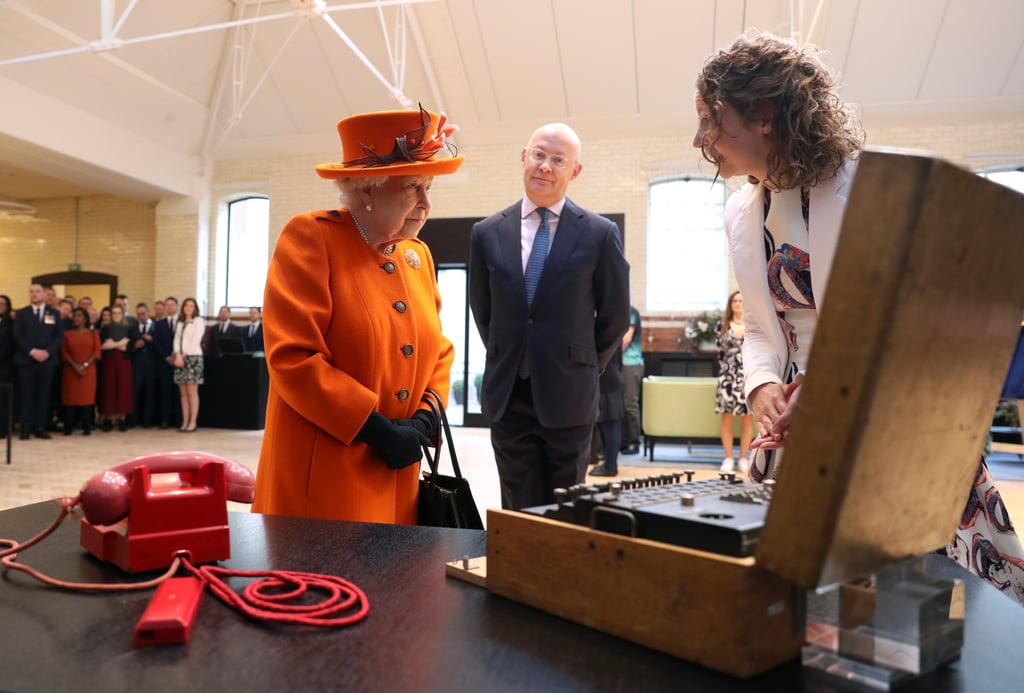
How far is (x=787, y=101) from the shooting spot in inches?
59.1

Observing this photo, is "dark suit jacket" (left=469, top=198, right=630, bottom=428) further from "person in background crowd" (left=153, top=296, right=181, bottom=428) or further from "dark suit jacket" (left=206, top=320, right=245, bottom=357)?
"person in background crowd" (left=153, top=296, right=181, bottom=428)

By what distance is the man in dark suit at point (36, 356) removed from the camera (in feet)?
31.6

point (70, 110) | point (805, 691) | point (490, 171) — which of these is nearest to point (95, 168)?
point (70, 110)

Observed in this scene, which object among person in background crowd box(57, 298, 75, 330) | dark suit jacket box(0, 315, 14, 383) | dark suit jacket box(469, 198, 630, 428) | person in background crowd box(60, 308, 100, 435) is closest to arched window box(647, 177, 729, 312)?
person in background crowd box(60, 308, 100, 435)

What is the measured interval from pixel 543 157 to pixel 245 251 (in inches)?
Answer: 473

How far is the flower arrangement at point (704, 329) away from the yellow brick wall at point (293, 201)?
0.88 m

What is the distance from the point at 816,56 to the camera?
1.55 meters

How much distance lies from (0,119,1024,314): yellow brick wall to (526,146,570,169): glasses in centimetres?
796

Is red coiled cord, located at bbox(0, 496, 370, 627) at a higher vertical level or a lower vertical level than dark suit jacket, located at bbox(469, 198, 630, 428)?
lower

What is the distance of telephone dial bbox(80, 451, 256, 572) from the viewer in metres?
1.03

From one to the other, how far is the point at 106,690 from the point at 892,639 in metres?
0.69

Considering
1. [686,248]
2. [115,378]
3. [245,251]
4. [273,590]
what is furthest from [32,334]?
[273,590]

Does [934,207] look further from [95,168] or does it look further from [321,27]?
[95,168]

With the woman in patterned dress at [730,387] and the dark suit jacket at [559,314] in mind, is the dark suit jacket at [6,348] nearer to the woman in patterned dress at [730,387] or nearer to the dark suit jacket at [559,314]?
the woman in patterned dress at [730,387]
